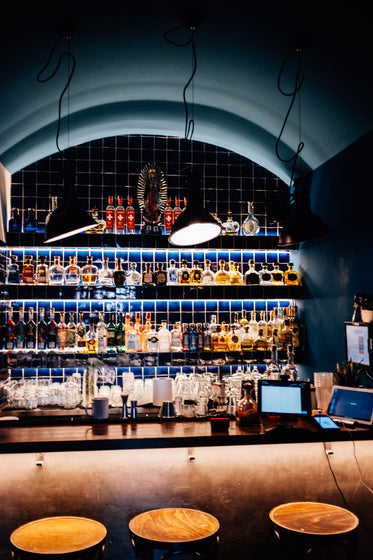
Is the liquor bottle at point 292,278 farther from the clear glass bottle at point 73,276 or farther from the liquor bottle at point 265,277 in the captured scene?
the clear glass bottle at point 73,276

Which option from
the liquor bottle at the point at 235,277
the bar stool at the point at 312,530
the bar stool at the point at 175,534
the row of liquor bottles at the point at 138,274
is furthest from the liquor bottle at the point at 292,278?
the bar stool at the point at 175,534

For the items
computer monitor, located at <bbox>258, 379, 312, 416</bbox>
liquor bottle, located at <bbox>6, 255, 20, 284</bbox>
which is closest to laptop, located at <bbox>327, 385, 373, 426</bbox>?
computer monitor, located at <bbox>258, 379, 312, 416</bbox>

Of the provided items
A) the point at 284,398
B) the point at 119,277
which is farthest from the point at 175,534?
the point at 119,277

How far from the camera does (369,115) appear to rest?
3590 mm

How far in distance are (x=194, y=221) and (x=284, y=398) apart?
1203 millimetres

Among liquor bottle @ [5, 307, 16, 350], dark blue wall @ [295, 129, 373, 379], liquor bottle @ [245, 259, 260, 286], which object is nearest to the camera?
dark blue wall @ [295, 129, 373, 379]

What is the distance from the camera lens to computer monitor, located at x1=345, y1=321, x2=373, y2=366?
361cm

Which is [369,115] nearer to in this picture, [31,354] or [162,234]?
[162,234]

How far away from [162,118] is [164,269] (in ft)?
5.08

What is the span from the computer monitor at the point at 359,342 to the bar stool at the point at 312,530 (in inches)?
52.6

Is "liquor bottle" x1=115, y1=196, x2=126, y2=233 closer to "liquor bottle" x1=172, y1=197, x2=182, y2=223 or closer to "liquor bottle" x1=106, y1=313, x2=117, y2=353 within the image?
"liquor bottle" x1=172, y1=197, x2=182, y2=223

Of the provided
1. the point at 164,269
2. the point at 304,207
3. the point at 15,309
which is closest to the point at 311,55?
the point at 304,207

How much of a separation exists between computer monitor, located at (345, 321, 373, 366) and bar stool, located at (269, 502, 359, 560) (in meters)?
1.34

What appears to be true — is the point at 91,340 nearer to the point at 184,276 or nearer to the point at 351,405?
the point at 184,276
